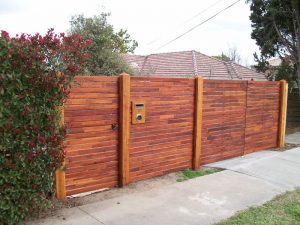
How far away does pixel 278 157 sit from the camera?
796cm

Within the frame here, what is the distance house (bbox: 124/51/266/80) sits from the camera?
19.7 m

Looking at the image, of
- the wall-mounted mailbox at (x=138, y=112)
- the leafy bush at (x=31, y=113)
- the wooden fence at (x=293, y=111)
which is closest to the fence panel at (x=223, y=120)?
the wall-mounted mailbox at (x=138, y=112)

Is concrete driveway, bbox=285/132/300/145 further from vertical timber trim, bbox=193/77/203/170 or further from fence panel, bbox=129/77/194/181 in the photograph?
fence panel, bbox=129/77/194/181

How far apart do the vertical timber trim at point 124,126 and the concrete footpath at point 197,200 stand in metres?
0.47

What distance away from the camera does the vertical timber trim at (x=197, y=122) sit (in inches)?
260

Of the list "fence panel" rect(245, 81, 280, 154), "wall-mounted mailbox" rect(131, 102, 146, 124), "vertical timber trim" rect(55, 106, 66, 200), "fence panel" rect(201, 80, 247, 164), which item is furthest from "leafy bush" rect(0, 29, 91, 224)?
"fence panel" rect(245, 81, 280, 154)

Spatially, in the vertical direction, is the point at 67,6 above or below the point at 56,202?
above

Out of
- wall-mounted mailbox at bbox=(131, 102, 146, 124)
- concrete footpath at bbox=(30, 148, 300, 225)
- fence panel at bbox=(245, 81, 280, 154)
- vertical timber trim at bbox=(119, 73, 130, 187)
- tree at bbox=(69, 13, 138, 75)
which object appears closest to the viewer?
concrete footpath at bbox=(30, 148, 300, 225)

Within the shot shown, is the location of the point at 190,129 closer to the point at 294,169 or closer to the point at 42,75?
the point at 294,169

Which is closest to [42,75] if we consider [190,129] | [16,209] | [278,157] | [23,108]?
[23,108]

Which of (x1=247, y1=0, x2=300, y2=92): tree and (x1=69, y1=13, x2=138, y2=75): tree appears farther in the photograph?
(x1=247, y1=0, x2=300, y2=92): tree

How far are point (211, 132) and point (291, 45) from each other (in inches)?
331

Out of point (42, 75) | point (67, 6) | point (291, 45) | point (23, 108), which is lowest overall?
point (23, 108)

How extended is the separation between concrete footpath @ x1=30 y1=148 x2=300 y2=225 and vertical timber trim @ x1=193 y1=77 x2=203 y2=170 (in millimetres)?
499
